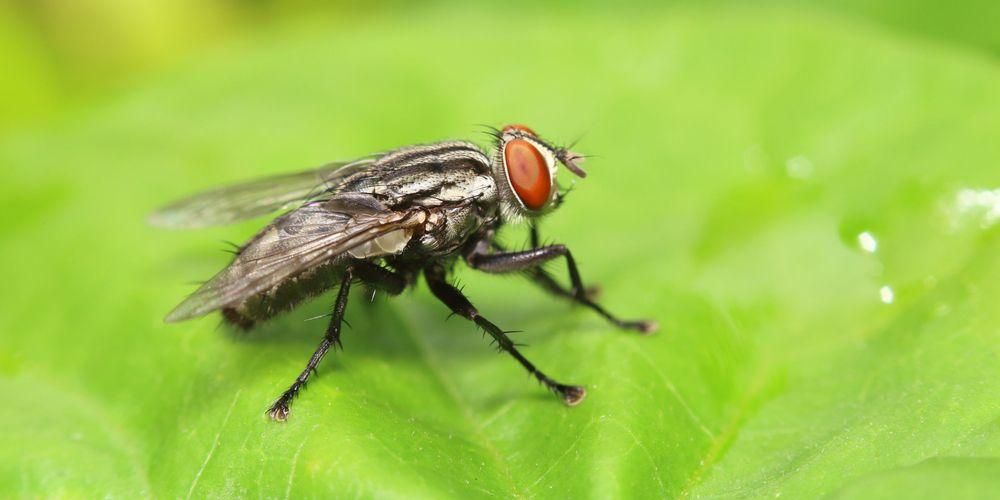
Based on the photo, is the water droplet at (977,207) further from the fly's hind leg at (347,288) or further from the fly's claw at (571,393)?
the fly's hind leg at (347,288)

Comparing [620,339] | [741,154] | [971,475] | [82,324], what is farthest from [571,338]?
[82,324]

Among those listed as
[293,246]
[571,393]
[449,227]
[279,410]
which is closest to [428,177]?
[449,227]

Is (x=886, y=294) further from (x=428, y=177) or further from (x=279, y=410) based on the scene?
(x=279, y=410)

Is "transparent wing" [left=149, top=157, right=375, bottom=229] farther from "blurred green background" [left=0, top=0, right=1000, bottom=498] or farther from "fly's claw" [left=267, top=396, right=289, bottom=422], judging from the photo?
"fly's claw" [left=267, top=396, right=289, bottom=422]

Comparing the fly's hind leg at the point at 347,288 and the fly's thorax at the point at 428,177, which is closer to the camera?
the fly's hind leg at the point at 347,288

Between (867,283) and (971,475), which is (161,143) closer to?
(867,283)

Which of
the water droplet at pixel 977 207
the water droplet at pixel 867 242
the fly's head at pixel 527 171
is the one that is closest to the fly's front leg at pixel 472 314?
the fly's head at pixel 527 171
